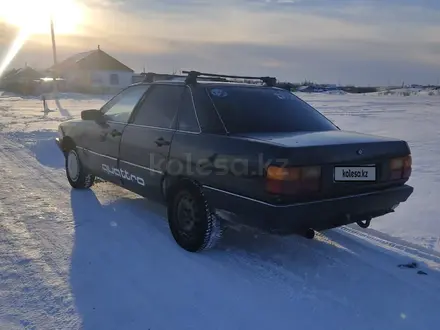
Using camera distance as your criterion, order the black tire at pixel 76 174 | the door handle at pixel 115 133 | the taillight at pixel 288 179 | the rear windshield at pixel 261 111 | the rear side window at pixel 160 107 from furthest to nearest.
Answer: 1. the black tire at pixel 76 174
2. the door handle at pixel 115 133
3. the rear side window at pixel 160 107
4. the rear windshield at pixel 261 111
5. the taillight at pixel 288 179

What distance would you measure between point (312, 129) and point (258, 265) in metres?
1.44

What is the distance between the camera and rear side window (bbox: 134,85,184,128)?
14.3 feet

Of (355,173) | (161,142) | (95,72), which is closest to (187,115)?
(161,142)

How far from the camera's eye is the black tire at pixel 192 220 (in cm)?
379

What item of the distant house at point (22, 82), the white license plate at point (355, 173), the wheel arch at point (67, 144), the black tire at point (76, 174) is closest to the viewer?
the white license plate at point (355, 173)

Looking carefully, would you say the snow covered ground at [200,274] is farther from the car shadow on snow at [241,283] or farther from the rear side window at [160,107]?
the rear side window at [160,107]

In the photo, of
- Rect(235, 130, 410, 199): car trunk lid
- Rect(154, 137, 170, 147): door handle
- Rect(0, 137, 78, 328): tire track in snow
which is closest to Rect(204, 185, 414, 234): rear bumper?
Rect(235, 130, 410, 199): car trunk lid

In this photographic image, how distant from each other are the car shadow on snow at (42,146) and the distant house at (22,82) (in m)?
35.8

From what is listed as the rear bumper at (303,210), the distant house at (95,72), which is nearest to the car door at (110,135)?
the rear bumper at (303,210)

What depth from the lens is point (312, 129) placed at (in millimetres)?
4164

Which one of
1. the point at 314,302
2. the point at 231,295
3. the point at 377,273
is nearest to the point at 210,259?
the point at 231,295

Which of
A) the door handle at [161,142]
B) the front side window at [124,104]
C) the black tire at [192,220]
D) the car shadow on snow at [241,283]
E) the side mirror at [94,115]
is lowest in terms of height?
the car shadow on snow at [241,283]

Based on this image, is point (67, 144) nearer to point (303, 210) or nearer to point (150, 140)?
point (150, 140)

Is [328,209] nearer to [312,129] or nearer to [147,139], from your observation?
[312,129]
